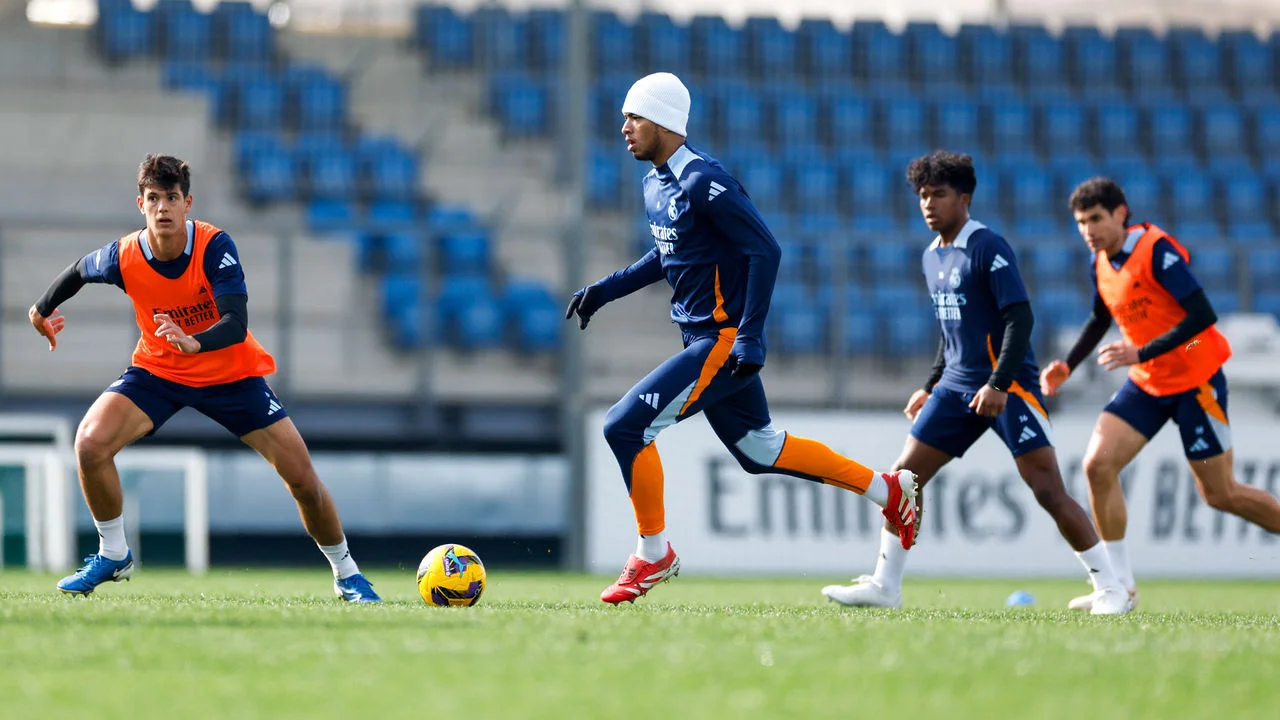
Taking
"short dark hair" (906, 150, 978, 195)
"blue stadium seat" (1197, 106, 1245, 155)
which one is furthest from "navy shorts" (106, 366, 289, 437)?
"blue stadium seat" (1197, 106, 1245, 155)

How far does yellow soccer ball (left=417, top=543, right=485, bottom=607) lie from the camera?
6.70 metres

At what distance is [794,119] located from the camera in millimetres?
18797

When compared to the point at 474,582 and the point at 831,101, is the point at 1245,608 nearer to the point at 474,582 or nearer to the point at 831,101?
the point at 474,582

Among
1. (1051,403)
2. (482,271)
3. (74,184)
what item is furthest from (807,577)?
(74,184)

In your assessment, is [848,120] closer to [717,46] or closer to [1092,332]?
[717,46]

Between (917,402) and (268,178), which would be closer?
(917,402)

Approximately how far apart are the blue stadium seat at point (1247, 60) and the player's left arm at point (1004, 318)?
1512 centimetres

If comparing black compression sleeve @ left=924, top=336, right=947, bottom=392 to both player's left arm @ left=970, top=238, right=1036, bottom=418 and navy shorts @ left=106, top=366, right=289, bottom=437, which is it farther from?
navy shorts @ left=106, top=366, right=289, bottom=437

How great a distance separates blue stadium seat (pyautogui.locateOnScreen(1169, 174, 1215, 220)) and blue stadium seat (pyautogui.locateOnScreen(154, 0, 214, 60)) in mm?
11132

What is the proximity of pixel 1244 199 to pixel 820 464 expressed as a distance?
1327 centimetres

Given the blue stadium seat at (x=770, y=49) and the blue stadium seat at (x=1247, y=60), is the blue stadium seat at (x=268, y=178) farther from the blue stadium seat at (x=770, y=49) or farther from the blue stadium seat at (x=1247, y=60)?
the blue stadium seat at (x=1247, y=60)

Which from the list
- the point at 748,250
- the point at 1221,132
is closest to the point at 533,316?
the point at 748,250

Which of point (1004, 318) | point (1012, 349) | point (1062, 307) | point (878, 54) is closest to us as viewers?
point (1012, 349)

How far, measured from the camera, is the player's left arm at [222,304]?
625 centimetres
